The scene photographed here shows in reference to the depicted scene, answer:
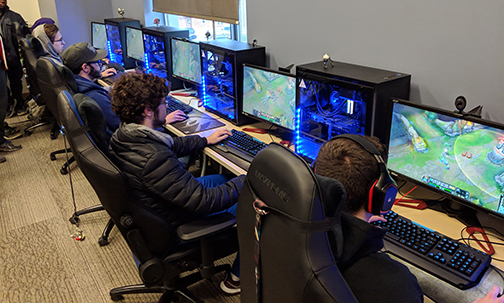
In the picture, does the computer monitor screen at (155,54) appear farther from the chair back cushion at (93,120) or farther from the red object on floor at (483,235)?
the red object on floor at (483,235)

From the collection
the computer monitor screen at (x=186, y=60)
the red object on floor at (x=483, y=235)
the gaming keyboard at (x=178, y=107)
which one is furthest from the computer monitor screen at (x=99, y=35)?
the red object on floor at (x=483, y=235)

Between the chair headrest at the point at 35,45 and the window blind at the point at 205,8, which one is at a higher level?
the window blind at the point at 205,8

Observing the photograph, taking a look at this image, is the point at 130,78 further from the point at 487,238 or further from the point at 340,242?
the point at 487,238

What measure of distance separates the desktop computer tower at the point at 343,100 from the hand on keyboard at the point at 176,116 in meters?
0.97

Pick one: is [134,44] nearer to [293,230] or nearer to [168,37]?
[168,37]

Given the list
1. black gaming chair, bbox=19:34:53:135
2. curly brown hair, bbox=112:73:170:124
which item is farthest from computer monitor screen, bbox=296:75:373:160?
black gaming chair, bbox=19:34:53:135

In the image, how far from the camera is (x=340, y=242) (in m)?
0.79

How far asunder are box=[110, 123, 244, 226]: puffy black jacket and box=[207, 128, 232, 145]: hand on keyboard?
52 cm

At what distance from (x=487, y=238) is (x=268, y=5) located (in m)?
1.83

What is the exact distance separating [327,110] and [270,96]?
1.54 feet

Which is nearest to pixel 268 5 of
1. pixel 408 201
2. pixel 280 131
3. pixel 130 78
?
pixel 280 131

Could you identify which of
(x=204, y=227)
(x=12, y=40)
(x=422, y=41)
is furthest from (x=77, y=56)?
(x=12, y=40)

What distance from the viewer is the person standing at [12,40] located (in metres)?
4.67

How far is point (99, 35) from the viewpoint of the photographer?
4859 millimetres
